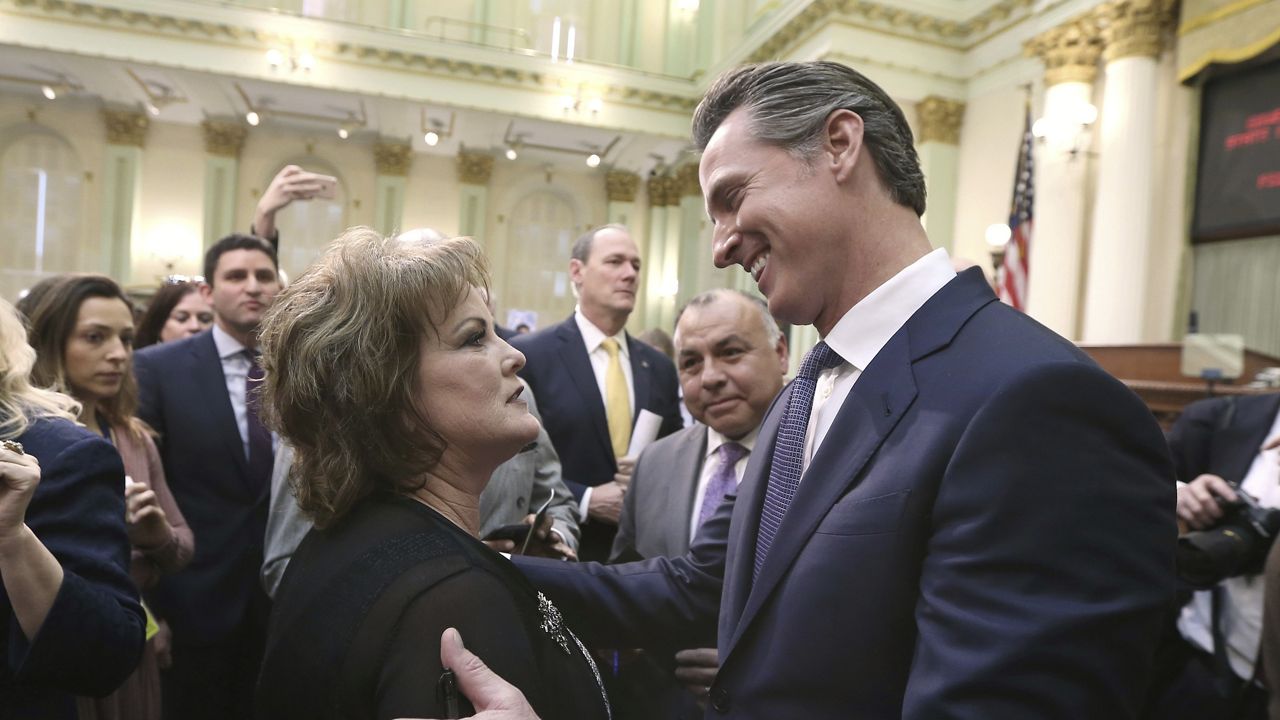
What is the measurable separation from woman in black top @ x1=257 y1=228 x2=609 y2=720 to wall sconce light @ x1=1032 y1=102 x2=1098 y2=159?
353 inches

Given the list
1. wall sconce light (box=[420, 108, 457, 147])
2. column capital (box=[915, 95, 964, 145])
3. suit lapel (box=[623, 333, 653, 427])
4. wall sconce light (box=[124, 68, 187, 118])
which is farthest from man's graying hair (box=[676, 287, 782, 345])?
wall sconce light (box=[124, 68, 187, 118])

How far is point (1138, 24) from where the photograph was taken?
26.7ft

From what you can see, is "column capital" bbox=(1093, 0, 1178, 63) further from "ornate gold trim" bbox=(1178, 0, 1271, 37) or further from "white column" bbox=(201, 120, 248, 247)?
"white column" bbox=(201, 120, 248, 247)

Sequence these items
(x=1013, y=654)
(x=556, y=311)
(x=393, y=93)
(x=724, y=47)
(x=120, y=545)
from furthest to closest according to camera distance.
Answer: (x=556, y=311)
(x=724, y=47)
(x=393, y=93)
(x=120, y=545)
(x=1013, y=654)

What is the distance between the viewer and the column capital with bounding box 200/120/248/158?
15.1 meters

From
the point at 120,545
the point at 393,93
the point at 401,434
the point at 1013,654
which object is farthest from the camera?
the point at 393,93

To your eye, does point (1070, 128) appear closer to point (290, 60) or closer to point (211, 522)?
point (211, 522)

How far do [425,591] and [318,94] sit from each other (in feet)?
46.5

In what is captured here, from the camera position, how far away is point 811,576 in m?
1.12

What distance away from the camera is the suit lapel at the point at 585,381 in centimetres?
356

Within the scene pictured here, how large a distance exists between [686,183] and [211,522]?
1471cm

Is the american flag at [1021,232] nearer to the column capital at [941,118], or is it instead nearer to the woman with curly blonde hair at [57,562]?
the column capital at [941,118]

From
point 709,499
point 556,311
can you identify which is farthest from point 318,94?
point 709,499

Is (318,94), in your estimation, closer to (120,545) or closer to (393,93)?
(393,93)
